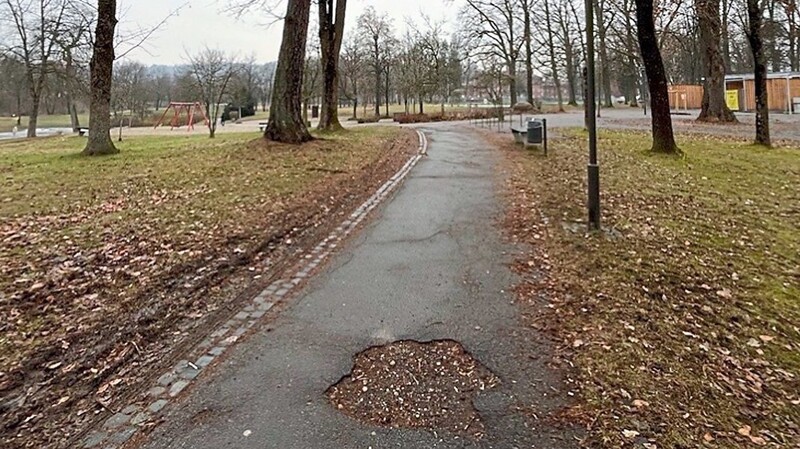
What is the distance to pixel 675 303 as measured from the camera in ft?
15.5

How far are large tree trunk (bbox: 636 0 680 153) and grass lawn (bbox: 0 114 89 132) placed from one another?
50.4 metres


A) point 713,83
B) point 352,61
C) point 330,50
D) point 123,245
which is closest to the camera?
point 123,245

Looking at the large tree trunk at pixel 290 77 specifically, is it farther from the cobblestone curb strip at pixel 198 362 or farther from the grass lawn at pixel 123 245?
the cobblestone curb strip at pixel 198 362

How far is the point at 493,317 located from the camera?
4.50m

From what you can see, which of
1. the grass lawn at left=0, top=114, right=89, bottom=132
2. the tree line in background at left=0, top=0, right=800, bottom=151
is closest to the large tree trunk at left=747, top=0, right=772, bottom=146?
the tree line in background at left=0, top=0, right=800, bottom=151

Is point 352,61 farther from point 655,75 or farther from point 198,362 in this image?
point 198,362

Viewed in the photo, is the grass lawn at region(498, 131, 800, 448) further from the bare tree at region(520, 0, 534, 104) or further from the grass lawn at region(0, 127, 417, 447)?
the bare tree at region(520, 0, 534, 104)

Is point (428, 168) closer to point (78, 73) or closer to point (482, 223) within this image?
point (482, 223)

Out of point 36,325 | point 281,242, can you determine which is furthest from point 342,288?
point 36,325

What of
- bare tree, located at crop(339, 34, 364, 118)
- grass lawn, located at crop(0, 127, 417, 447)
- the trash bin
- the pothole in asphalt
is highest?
bare tree, located at crop(339, 34, 364, 118)

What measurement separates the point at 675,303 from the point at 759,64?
13.2 metres

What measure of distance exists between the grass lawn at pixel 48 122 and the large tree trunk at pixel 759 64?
5173cm

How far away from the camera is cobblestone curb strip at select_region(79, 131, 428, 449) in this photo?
9.80 ft

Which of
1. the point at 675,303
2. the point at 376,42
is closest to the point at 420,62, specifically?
the point at 376,42
